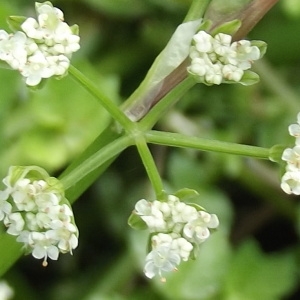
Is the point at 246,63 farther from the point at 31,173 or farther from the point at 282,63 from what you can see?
the point at 282,63

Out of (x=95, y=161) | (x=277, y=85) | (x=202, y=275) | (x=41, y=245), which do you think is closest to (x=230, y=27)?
A: (x=95, y=161)

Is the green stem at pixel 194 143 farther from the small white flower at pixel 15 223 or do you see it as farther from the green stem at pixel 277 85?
the green stem at pixel 277 85

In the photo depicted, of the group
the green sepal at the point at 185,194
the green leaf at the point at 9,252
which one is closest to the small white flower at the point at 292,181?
the green sepal at the point at 185,194

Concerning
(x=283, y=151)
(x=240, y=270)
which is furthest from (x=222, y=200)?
(x=283, y=151)

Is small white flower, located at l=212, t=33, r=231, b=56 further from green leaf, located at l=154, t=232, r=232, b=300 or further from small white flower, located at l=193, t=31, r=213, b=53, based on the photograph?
green leaf, located at l=154, t=232, r=232, b=300

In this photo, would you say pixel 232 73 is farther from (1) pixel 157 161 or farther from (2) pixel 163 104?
(1) pixel 157 161

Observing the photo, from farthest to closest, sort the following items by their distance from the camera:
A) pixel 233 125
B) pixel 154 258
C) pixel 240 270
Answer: pixel 233 125, pixel 240 270, pixel 154 258
